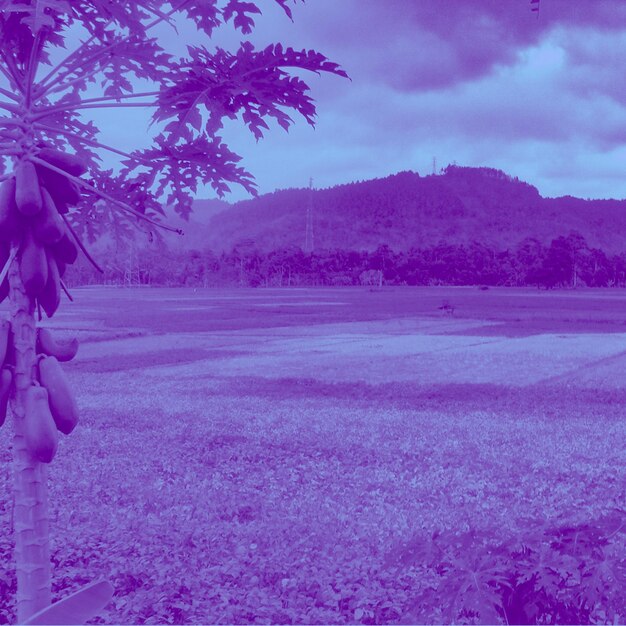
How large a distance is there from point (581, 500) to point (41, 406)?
30.9 ft

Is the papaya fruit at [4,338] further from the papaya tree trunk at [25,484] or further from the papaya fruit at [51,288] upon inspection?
the papaya fruit at [51,288]

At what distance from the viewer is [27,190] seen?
2.00m

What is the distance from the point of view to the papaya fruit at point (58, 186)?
217 centimetres

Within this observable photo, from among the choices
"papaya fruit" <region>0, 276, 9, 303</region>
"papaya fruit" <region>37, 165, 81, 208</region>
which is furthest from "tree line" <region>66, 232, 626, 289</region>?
"papaya fruit" <region>0, 276, 9, 303</region>

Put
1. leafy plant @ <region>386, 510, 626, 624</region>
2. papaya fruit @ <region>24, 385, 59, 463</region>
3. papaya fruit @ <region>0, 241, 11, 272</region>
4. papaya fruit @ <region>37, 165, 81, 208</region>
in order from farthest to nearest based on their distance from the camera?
1. leafy plant @ <region>386, 510, 626, 624</region>
2. papaya fruit @ <region>37, 165, 81, 208</region>
3. papaya fruit @ <region>0, 241, 11, 272</region>
4. papaya fruit @ <region>24, 385, 59, 463</region>

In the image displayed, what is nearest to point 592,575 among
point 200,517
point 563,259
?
point 200,517

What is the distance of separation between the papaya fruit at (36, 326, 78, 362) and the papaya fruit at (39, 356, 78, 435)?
0.23ft

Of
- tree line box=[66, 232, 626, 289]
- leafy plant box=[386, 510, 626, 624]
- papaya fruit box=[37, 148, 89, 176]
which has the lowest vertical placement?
leafy plant box=[386, 510, 626, 624]

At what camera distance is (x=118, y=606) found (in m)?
5.82

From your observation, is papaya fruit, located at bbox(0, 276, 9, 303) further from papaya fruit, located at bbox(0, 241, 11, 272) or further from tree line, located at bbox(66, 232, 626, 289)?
tree line, located at bbox(66, 232, 626, 289)

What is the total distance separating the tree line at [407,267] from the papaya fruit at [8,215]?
467 feet

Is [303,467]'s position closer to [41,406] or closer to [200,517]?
[200,517]

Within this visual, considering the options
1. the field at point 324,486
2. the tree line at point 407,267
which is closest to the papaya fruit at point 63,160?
the field at point 324,486

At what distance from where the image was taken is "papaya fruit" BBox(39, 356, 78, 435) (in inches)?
80.3
